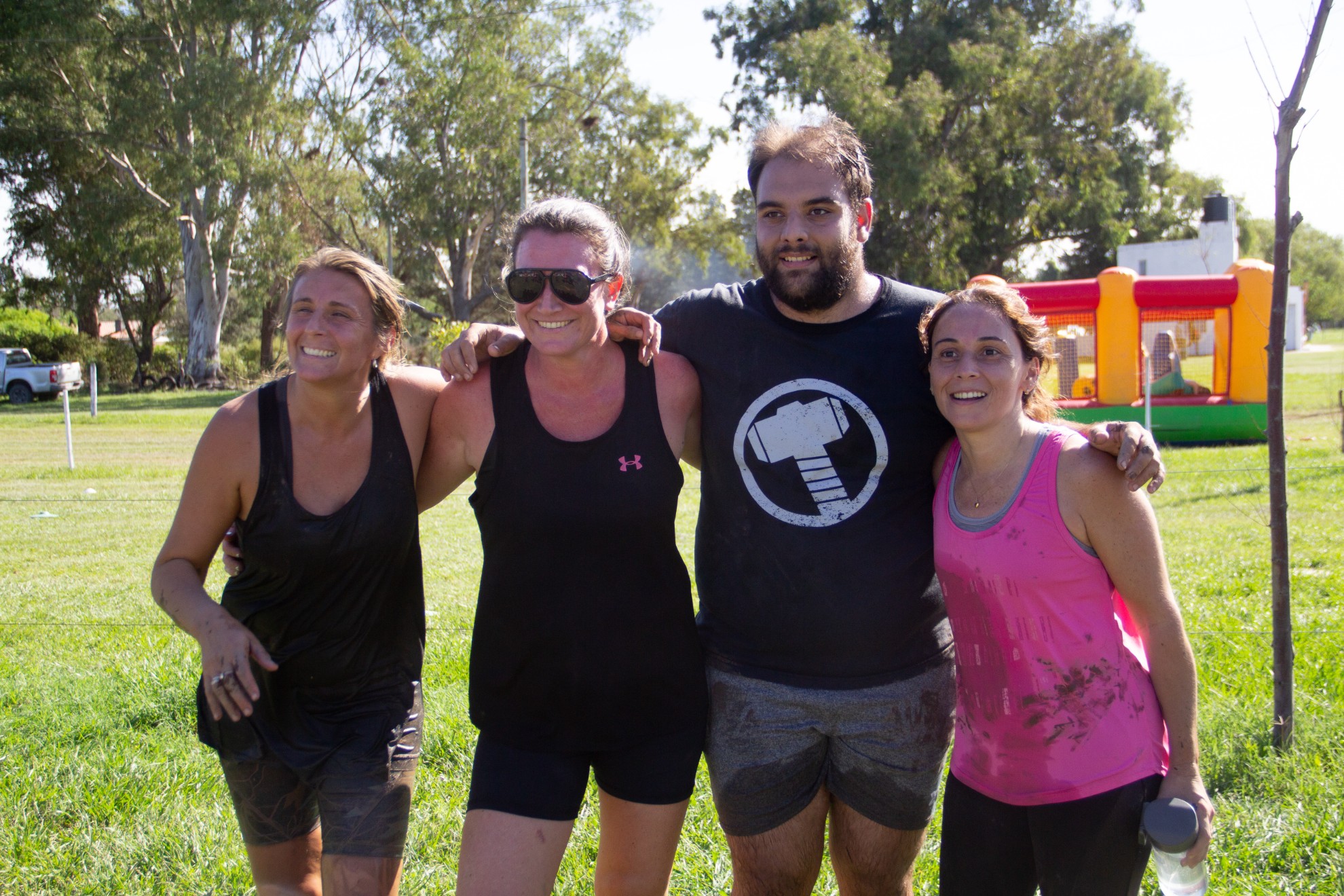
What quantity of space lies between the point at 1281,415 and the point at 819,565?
8.25ft

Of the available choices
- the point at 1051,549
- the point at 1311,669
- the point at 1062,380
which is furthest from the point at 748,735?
the point at 1062,380

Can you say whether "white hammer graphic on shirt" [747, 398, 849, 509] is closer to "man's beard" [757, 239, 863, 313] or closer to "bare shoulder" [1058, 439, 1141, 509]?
"man's beard" [757, 239, 863, 313]

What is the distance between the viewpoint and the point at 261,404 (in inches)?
106

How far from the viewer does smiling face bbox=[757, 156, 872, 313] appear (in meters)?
2.78

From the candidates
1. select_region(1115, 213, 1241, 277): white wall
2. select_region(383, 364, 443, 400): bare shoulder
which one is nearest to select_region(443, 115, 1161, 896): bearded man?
select_region(383, 364, 443, 400): bare shoulder

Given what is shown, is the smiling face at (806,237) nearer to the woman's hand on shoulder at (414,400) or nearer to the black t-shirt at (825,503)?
the black t-shirt at (825,503)

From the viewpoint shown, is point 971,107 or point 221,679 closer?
point 221,679

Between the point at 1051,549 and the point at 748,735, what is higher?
the point at 1051,549

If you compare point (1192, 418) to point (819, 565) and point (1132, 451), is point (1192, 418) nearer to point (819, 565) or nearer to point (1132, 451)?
point (819, 565)

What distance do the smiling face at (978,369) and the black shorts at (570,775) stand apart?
44.0 inches

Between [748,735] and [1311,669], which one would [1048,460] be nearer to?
[748,735]

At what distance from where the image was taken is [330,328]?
2.66m

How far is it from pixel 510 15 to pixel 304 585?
35984 mm

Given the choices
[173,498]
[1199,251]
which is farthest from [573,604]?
[1199,251]
